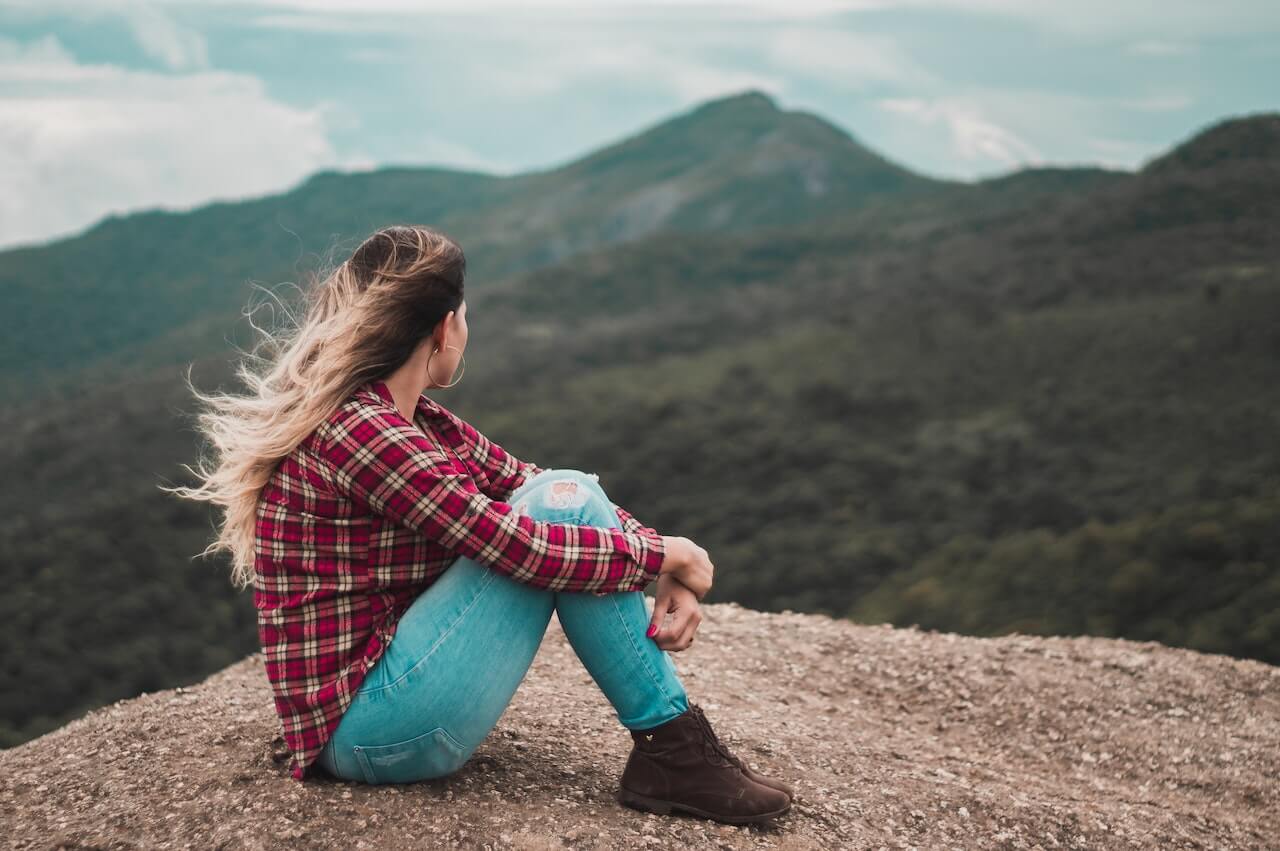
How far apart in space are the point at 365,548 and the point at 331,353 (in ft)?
1.91

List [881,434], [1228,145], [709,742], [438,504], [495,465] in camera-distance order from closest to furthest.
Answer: [438,504] → [709,742] → [495,465] → [881,434] → [1228,145]

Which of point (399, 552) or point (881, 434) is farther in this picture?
point (881, 434)

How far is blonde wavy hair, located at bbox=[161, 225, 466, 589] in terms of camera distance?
10.0 ft

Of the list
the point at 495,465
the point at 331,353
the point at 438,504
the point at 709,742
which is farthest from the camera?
the point at 495,465

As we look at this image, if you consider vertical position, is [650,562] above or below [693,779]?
above

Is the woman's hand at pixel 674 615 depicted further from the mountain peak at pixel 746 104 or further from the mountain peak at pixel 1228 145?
the mountain peak at pixel 746 104

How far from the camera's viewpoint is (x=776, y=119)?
188 metres

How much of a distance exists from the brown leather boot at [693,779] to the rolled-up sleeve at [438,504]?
714 mm

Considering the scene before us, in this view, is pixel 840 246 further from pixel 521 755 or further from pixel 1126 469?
pixel 521 755

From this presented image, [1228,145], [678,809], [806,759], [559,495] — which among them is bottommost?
[806,759]

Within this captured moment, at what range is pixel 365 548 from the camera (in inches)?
123

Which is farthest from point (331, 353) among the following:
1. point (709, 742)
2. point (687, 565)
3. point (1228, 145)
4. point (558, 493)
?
point (1228, 145)

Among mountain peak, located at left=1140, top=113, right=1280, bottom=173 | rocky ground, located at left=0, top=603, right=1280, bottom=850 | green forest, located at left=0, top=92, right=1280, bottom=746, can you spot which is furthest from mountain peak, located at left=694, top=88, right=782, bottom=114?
rocky ground, located at left=0, top=603, right=1280, bottom=850

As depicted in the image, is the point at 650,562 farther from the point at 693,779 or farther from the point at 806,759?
the point at 806,759
